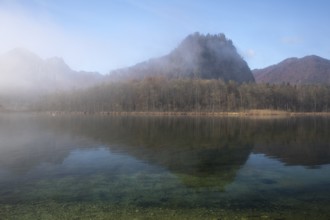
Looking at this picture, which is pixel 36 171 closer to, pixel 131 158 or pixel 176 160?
pixel 131 158

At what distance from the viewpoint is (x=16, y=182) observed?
31031 mm

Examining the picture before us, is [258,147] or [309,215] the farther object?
[258,147]

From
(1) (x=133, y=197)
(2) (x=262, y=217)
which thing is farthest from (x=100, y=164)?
(2) (x=262, y=217)

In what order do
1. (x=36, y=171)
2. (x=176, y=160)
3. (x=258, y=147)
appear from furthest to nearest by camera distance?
(x=258, y=147) < (x=176, y=160) < (x=36, y=171)

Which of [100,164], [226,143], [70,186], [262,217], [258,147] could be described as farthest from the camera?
A: [226,143]

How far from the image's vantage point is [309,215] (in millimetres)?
22000

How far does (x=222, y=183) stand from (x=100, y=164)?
1663cm

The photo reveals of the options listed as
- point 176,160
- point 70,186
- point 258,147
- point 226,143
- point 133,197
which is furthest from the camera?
point 226,143

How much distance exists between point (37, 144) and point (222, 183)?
4132 centimetres

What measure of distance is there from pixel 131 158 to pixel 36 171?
1290 centimetres

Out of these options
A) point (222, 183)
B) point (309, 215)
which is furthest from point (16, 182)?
point (309, 215)

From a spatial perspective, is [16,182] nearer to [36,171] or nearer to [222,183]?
[36,171]

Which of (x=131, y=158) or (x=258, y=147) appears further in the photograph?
(x=258, y=147)

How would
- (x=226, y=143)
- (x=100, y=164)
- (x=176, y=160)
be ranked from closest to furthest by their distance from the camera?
(x=100, y=164) < (x=176, y=160) < (x=226, y=143)
